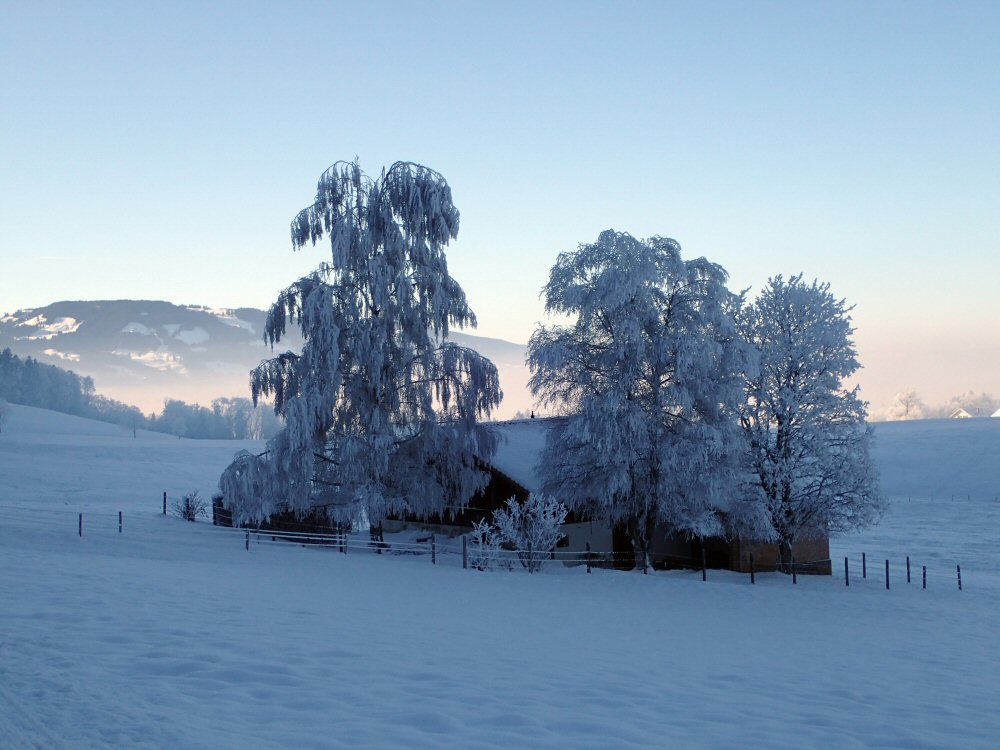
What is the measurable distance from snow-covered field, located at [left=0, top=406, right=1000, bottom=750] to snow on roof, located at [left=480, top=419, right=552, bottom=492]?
4.15 metres

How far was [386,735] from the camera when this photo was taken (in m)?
6.39

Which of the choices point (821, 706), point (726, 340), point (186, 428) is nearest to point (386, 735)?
point (821, 706)

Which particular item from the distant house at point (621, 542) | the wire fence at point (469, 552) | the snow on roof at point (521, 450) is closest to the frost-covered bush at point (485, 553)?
the wire fence at point (469, 552)

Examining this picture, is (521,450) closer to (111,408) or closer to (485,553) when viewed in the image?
(485,553)

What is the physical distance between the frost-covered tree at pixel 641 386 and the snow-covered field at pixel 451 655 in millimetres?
2848

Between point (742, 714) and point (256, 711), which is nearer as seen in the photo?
point (256, 711)

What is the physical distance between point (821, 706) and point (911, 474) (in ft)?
265

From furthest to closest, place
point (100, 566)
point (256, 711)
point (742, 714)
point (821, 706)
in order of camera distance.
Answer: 1. point (100, 566)
2. point (821, 706)
3. point (742, 714)
4. point (256, 711)

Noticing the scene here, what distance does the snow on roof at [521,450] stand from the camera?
1169 inches

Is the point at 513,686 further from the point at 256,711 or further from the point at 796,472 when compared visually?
the point at 796,472

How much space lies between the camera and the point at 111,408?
7421 inches

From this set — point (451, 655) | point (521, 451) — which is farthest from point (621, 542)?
point (451, 655)

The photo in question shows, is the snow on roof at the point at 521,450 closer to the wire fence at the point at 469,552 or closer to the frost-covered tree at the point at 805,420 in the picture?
the wire fence at the point at 469,552

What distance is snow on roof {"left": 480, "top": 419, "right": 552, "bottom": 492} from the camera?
29.7 m
